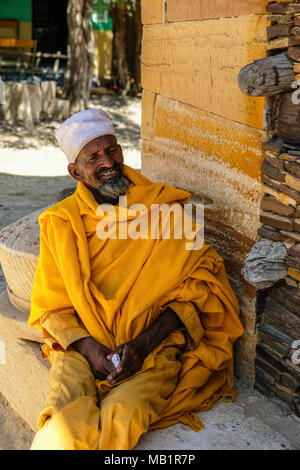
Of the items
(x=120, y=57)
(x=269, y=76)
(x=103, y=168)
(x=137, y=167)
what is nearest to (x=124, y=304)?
(x=103, y=168)

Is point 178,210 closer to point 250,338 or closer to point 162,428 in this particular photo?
point 250,338

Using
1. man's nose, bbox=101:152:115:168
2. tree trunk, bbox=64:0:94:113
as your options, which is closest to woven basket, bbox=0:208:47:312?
man's nose, bbox=101:152:115:168

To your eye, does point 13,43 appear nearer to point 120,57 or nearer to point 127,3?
point 120,57

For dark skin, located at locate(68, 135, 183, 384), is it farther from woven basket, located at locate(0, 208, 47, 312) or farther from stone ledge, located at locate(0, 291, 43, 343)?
stone ledge, located at locate(0, 291, 43, 343)

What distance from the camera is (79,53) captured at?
11.7m

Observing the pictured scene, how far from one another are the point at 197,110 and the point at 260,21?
763 millimetres

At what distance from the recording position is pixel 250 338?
9.88 feet

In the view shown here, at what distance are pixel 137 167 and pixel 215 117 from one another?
661 cm

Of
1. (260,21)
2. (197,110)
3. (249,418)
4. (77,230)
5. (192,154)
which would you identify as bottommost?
(249,418)

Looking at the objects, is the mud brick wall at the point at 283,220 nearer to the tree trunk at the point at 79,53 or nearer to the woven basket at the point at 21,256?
the woven basket at the point at 21,256

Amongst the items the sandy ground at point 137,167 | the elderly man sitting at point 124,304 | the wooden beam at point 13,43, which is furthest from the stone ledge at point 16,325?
the wooden beam at point 13,43
